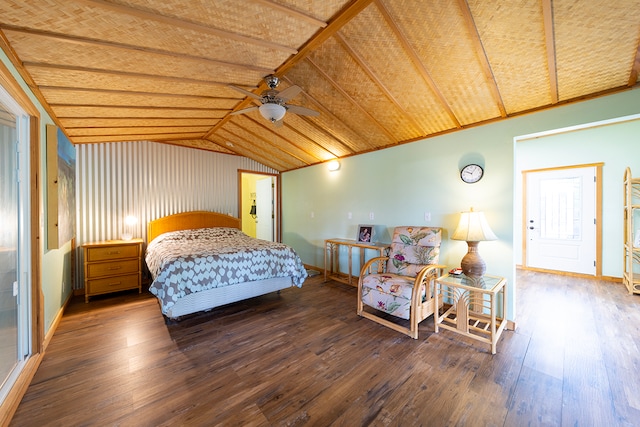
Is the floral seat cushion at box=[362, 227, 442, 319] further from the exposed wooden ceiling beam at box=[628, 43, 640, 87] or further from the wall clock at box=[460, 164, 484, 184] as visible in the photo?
the exposed wooden ceiling beam at box=[628, 43, 640, 87]

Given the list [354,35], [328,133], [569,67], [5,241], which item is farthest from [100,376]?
[569,67]

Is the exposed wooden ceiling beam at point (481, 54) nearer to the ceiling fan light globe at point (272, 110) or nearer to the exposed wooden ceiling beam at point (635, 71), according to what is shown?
the exposed wooden ceiling beam at point (635, 71)

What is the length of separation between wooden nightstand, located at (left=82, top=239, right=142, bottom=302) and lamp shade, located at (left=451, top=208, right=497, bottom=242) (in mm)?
4452

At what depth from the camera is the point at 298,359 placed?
2.06m

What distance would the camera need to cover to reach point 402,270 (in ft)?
9.84

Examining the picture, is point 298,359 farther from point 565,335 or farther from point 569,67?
point 569,67

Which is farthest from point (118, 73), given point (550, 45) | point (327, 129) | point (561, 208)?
point (561, 208)

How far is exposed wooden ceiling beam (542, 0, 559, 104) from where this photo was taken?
5.01ft

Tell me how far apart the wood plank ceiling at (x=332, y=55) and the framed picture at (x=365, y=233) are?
5.33 feet

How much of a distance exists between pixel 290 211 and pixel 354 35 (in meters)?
4.18

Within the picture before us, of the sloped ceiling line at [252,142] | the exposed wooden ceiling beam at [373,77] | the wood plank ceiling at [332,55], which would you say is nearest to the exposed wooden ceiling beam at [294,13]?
the wood plank ceiling at [332,55]

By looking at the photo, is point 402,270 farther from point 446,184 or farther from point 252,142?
point 252,142

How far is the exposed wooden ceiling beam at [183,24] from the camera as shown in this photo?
1374 millimetres

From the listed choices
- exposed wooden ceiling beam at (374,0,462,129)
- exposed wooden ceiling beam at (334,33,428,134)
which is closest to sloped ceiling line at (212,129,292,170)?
exposed wooden ceiling beam at (334,33,428,134)
